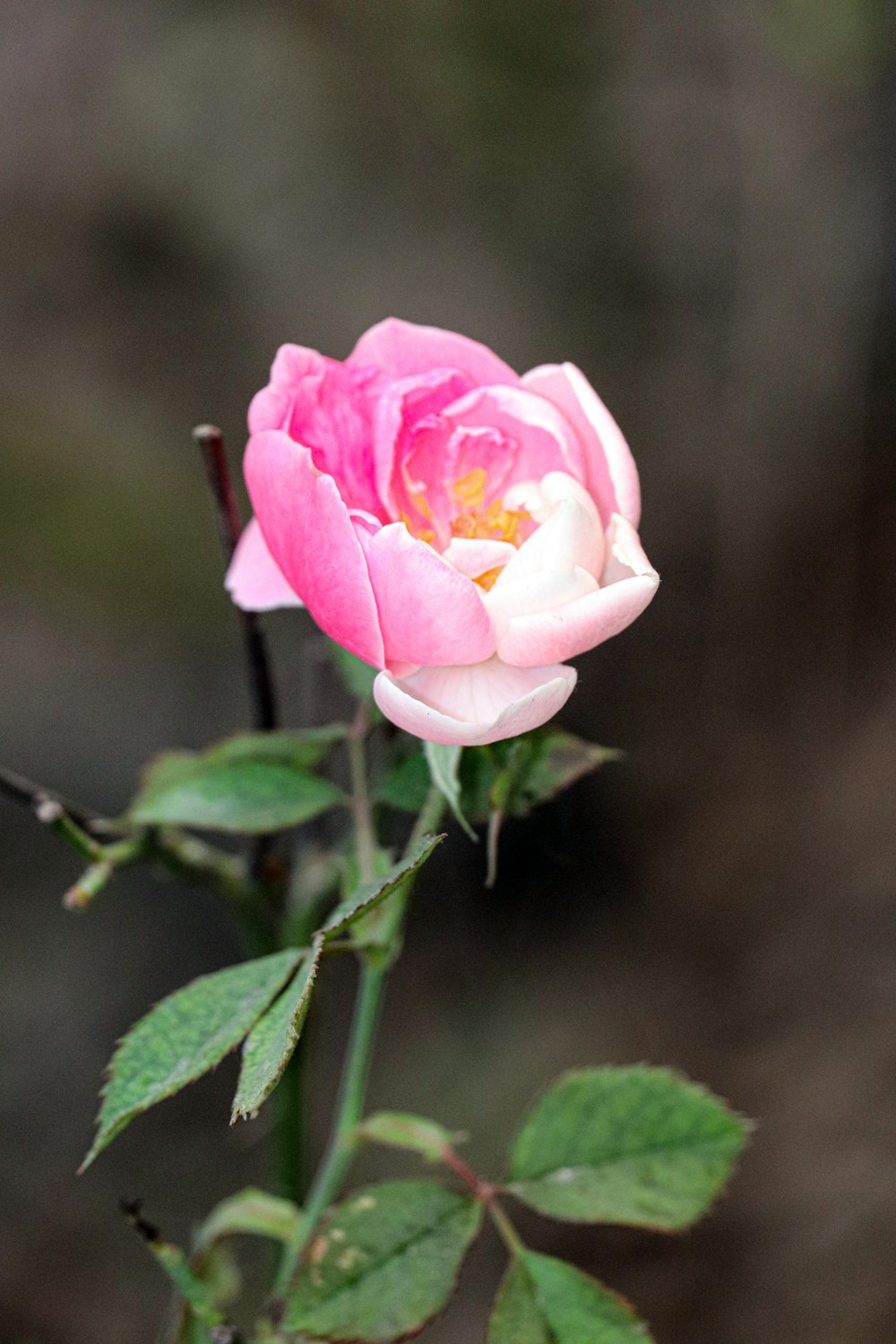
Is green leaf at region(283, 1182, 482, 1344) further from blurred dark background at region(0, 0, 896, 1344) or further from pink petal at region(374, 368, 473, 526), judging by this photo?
blurred dark background at region(0, 0, 896, 1344)

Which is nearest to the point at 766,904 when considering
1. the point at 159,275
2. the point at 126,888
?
the point at 126,888

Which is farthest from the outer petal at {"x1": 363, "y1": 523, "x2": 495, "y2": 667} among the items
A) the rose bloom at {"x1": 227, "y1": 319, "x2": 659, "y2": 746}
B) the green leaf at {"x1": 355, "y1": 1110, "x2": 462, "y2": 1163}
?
the green leaf at {"x1": 355, "y1": 1110, "x2": 462, "y2": 1163}

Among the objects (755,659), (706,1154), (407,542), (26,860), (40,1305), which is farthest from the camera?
(755,659)

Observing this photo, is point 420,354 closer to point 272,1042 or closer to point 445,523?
point 445,523

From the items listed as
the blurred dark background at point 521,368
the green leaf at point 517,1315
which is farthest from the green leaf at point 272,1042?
the blurred dark background at point 521,368

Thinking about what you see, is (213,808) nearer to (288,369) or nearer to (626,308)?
(288,369)

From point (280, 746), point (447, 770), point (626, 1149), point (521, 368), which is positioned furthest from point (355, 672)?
point (521, 368)

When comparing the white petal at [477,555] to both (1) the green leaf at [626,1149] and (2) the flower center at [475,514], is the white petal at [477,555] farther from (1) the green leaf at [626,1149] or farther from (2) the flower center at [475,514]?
(1) the green leaf at [626,1149]
